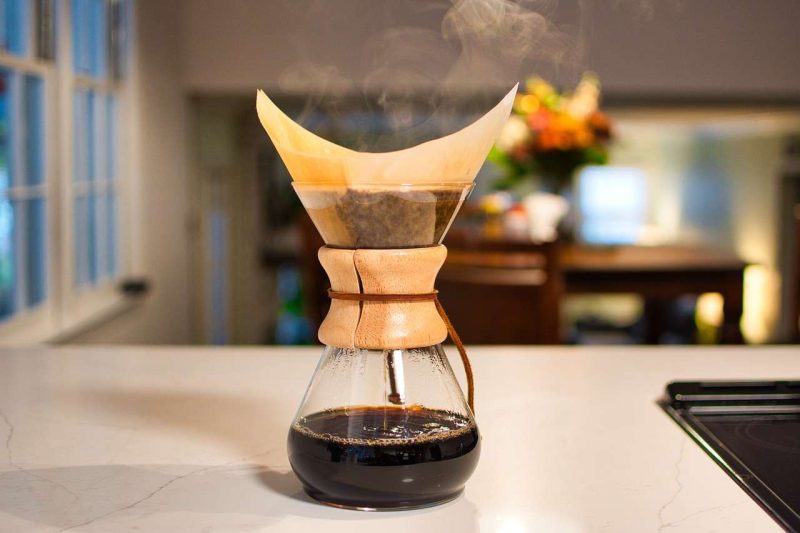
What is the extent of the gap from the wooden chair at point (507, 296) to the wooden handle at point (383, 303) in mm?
1788

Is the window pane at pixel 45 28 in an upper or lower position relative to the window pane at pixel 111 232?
upper

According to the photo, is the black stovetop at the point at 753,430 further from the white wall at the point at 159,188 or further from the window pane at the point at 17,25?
Result: the white wall at the point at 159,188

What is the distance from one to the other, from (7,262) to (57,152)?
405 millimetres

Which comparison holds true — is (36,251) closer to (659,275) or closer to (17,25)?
(17,25)

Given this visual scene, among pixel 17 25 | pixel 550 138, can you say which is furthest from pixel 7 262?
pixel 550 138

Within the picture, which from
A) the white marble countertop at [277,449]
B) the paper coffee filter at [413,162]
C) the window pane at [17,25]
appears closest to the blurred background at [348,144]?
the window pane at [17,25]

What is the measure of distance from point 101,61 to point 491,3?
2711 mm

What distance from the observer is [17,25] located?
259cm

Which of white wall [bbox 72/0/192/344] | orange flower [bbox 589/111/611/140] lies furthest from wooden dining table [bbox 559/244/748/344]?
white wall [bbox 72/0/192/344]

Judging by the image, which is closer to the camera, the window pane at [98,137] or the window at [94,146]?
the window at [94,146]

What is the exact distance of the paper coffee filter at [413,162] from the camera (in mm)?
572

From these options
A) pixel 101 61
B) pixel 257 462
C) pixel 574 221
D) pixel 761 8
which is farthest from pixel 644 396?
pixel 574 221

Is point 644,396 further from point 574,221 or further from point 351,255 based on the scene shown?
point 574,221

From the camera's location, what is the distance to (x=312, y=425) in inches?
24.3
